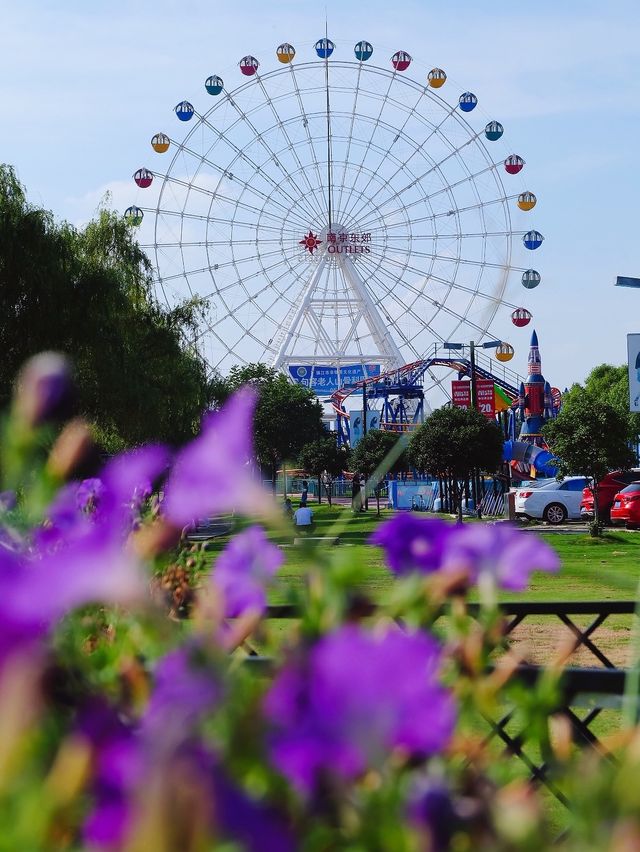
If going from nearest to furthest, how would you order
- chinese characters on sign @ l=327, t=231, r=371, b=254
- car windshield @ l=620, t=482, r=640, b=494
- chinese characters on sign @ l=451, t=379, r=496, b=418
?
1. car windshield @ l=620, t=482, r=640, b=494
2. chinese characters on sign @ l=451, t=379, r=496, b=418
3. chinese characters on sign @ l=327, t=231, r=371, b=254

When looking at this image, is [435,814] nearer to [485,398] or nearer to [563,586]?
[563,586]

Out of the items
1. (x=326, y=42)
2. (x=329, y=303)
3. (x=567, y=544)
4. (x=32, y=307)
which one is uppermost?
(x=326, y=42)

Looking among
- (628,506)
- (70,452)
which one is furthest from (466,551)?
(628,506)

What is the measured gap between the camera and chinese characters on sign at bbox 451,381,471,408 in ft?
160

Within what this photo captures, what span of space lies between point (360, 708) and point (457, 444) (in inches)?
1263

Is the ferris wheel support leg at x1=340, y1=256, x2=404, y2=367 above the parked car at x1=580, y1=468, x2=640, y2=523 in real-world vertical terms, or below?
above

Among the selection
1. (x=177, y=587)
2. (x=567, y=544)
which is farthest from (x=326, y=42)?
(x=177, y=587)

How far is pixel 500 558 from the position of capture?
1.06m

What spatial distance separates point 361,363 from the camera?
65.4 meters

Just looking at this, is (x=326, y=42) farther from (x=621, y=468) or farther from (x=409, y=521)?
(x=409, y=521)

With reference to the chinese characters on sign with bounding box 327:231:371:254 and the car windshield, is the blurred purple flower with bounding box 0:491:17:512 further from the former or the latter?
the chinese characters on sign with bounding box 327:231:371:254

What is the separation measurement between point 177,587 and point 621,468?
25921 mm

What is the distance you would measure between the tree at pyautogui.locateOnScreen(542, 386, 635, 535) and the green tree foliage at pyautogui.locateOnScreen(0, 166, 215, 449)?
8552 mm

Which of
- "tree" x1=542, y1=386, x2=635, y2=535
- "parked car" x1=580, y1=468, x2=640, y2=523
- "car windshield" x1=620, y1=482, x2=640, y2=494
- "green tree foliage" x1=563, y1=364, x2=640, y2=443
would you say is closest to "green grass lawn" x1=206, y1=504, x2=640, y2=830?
"car windshield" x1=620, y1=482, x2=640, y2=494
